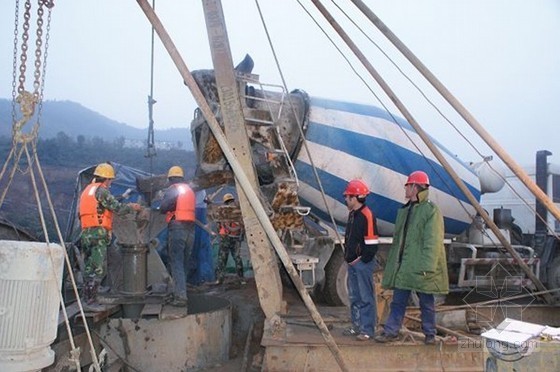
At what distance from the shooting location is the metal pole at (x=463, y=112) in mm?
4160

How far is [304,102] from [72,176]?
59.2 feet

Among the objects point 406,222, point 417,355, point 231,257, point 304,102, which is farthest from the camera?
point 231,257

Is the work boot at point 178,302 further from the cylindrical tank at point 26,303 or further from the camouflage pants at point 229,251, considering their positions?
the camouflage pants at point 229,251

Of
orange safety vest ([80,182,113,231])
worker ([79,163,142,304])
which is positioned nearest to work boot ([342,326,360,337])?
worker ([79,163,142,304])

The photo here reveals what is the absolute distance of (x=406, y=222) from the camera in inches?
198

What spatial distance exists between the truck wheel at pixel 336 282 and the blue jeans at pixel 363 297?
1.71 metres

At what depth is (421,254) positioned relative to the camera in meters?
4.77

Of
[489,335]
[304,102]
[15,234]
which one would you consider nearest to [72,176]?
[15,234]

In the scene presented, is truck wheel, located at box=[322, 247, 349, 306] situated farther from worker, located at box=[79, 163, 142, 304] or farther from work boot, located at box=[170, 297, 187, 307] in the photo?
worker, located at box=[79, 163, 142, 304]

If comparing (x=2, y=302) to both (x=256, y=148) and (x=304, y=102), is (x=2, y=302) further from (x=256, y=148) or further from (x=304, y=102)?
(x=304, y=102)

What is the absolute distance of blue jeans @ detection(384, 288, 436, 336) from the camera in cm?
475

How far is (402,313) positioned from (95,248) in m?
3.50

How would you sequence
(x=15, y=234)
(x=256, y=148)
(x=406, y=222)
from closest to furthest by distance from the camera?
1. (x=406, y=222)
2. (x=256, y=148)
3. (x=15, y=234)

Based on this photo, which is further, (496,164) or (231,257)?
(231,257)
